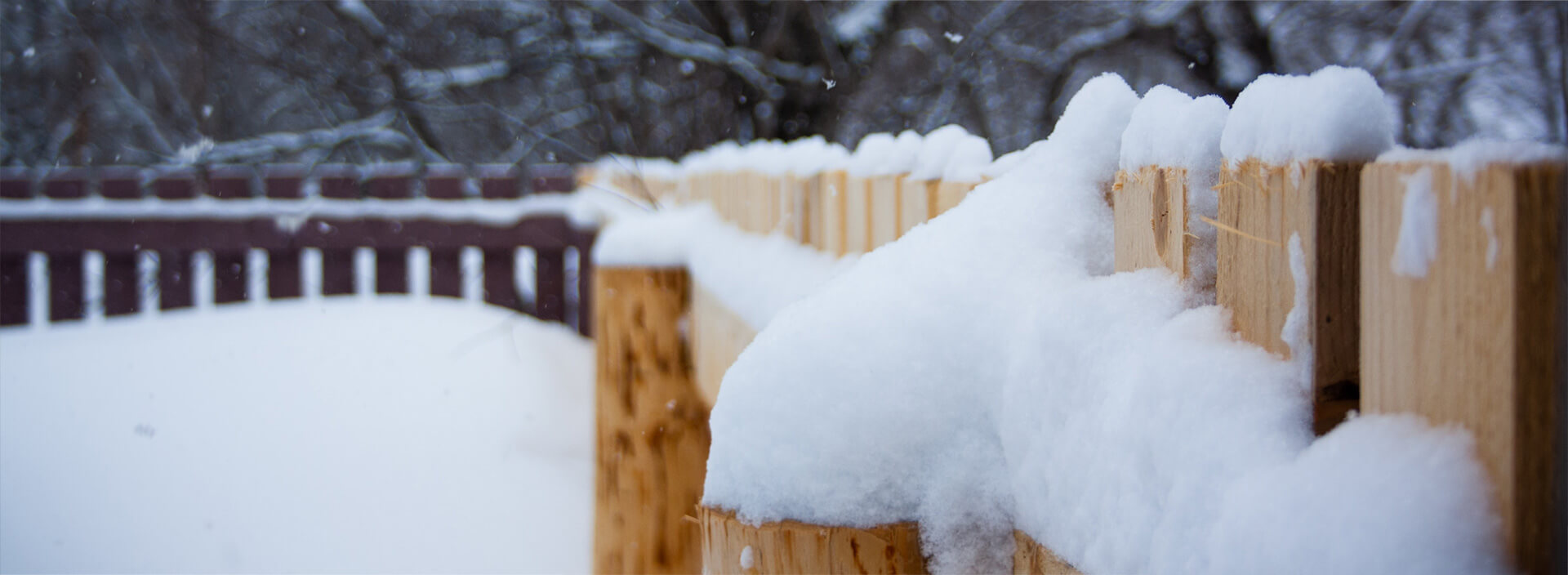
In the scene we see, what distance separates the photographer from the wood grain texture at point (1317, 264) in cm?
55

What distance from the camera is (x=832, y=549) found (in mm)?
867

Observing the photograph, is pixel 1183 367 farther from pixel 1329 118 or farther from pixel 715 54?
pixel 715 54

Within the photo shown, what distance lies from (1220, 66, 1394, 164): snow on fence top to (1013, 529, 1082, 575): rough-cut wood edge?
33 centimetres

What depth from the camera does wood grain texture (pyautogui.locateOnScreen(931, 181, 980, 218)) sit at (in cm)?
108

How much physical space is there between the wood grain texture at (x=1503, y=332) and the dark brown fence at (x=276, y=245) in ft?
13.7

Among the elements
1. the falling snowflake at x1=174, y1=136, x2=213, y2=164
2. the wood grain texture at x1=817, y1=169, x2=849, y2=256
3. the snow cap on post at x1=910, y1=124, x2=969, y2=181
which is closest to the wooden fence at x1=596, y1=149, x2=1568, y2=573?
the snow cap on post at x1=910, y1=124, x2=969, y2=181

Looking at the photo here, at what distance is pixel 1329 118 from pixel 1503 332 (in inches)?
5.9

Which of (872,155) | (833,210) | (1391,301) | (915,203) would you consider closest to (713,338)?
(833,210)

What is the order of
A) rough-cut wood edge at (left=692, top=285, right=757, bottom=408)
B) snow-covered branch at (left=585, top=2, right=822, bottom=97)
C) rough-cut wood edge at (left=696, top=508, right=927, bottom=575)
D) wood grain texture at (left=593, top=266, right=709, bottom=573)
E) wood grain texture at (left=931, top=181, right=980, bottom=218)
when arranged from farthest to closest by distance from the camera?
snow-covered branch at (left=585, top=2, right=822, bottom=97) < wood grain texture at (left=593, top=266, right=709, bottom=573) < rough-cut wood edge at (left=692, top=285, right=757, bottom=408) < wood grain texture at (left=931, top=181, right=980, bottom=218) < rough-cut wood edge at (left=696, top=508, right=927, bottom=575)

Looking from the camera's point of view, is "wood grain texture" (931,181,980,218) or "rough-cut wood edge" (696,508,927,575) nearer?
"rough-cut wood edge" (696,508,927,575)

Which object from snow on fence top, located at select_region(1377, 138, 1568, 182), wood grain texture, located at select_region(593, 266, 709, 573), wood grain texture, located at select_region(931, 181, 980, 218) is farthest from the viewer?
wood grain texture, located at select_region(593, 266, 709, 573)

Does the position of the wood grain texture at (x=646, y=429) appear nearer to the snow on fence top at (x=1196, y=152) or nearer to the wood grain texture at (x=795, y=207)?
the wood grain texture at (x=795, y=207)

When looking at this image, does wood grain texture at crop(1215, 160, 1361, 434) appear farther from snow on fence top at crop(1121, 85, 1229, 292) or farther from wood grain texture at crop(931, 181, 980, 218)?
wood grain texture at crop(931, 181, 980, 218)

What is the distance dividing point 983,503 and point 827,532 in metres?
0.14
